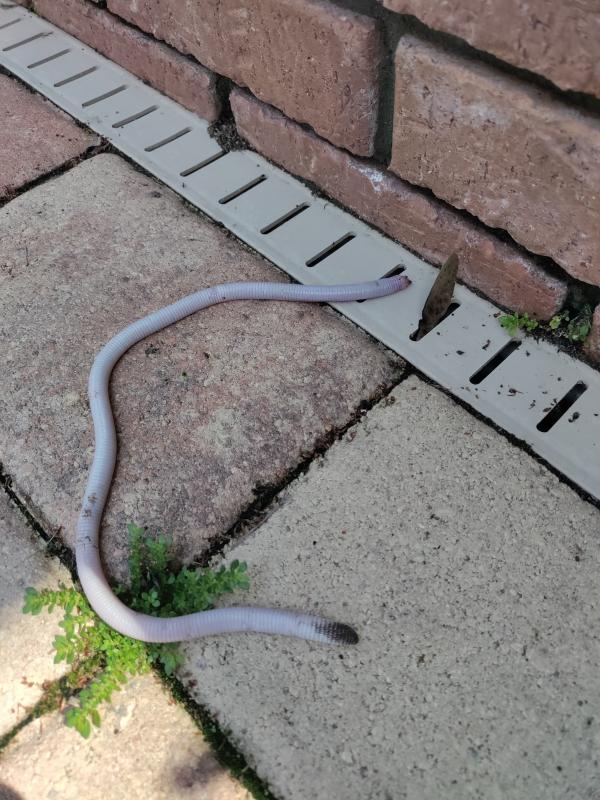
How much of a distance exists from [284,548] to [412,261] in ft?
3.55

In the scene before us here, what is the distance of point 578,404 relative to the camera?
6.21 feet

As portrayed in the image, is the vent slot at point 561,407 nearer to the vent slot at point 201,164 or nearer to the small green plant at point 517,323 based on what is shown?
the small green plant at point 517,323

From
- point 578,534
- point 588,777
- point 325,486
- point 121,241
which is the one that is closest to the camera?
point 588,777

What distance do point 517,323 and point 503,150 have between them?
50 cm

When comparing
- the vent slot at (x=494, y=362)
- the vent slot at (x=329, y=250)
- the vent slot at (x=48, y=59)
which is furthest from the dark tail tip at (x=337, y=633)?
the vent slot at (x=48, y=59)

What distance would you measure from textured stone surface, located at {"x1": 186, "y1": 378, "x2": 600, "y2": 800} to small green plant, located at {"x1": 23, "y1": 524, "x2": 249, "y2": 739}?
0.31 ft

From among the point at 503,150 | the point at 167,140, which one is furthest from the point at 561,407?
the point at 167,140

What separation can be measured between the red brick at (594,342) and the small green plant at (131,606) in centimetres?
115

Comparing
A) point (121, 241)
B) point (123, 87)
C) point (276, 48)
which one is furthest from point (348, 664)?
point (123, 87)

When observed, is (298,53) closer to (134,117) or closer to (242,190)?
(242,190)

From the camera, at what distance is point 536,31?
1534 mm

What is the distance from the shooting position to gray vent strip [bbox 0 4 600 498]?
74.5 inches

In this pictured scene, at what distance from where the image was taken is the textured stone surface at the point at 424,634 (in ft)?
4.60

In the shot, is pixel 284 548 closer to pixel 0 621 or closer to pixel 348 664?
pixel 348 664
